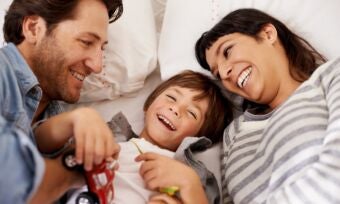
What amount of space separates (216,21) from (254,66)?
354 mm

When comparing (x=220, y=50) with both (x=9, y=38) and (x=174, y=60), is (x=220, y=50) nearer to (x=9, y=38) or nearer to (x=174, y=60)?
(x=174, y=60)

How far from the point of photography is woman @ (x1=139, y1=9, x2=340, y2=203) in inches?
31.4

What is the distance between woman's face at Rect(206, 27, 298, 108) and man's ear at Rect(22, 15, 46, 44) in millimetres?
543

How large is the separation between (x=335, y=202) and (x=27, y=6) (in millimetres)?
914

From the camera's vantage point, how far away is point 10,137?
60cm

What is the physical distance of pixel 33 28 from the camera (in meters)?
1.14

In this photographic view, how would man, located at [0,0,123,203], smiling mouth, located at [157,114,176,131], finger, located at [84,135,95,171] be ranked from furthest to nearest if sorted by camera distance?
smiling mouth, located at [157,114,176,131]
finger, located at [84,135,95,171]
man, located at [0,0,123,203]

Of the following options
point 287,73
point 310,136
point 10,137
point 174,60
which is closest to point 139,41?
point 174,60

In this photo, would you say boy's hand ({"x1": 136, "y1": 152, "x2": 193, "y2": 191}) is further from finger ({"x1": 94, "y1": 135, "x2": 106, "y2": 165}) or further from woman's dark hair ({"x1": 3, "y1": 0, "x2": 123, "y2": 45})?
woman's dark hair ({"x1": 3, "y1": 0, "x2": 123, "y2": 45})

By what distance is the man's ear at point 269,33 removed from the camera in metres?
1.34

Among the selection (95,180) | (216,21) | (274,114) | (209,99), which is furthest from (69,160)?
(216,21)

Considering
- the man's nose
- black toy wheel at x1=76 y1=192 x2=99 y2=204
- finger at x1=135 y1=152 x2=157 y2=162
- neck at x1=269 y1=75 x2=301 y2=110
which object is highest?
neck at x1=269 y1=75 x2=301 y2=110

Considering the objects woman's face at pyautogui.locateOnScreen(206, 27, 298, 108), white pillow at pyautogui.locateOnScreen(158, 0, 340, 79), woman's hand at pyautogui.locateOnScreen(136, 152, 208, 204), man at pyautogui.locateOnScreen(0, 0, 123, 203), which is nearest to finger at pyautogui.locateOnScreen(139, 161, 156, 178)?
woman's hand at pyautogui.locateOnScreen(136, 152, 208, 204)

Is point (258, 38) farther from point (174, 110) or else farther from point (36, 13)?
point (36, 13)
